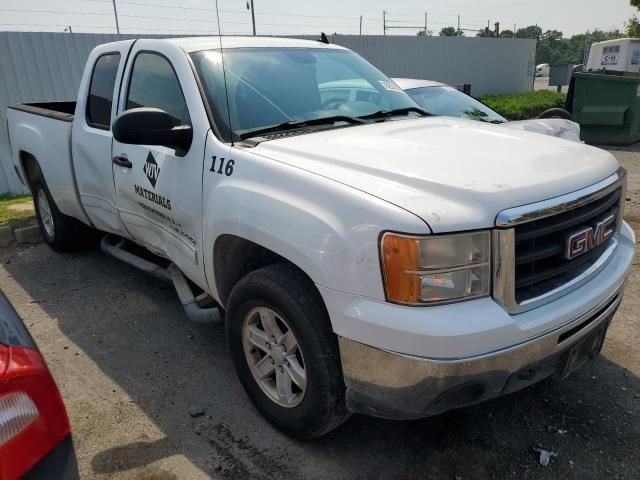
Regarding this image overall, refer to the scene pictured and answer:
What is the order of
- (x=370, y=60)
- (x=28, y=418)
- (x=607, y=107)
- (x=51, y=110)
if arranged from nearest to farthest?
(x=28, y=418) → (x=51, y=110) → (x=607, y=107) → (x=370, y=60)

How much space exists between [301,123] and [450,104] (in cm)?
390

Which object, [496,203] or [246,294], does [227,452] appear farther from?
[496,203]

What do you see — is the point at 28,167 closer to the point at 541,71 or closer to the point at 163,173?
the point at 163,173

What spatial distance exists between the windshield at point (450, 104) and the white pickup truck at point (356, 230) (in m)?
2.72

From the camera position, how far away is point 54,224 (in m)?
5.35

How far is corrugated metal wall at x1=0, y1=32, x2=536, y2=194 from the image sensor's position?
28.5 feet

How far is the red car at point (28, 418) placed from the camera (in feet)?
4.50

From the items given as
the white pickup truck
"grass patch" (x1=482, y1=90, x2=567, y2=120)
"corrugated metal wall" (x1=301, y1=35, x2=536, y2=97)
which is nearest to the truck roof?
the white pickup truck

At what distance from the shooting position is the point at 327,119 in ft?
10.2

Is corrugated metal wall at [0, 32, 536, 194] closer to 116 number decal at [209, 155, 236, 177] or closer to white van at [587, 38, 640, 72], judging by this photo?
white van at [587, 38, 640, 72]

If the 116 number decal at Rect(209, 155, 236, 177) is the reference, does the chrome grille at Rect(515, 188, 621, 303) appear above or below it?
below

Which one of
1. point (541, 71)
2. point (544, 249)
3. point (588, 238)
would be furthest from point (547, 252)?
point (541, 71)

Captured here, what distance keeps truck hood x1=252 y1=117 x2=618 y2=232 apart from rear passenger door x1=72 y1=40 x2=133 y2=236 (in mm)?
1762

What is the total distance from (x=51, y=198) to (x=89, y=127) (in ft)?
4.35
